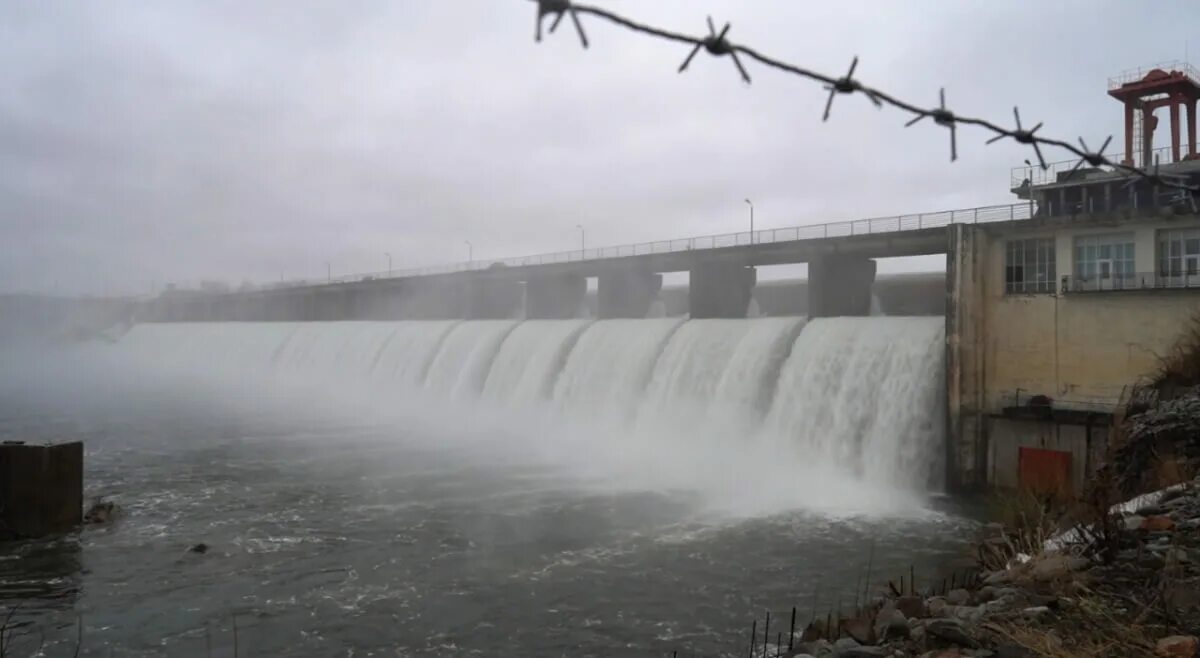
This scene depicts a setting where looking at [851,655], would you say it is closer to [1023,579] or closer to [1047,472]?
[1023,579]

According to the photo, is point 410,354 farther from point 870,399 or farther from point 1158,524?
point 1158,524

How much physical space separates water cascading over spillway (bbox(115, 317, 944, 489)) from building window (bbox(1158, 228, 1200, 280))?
450 centimetres

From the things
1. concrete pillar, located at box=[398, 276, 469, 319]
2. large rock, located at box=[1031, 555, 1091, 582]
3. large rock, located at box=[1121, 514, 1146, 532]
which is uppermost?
concrete pillar, located at box=[398, 276, 469, 319]

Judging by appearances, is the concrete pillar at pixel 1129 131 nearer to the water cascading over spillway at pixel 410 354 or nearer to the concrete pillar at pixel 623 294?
the concrete pillar at pixel 623 294

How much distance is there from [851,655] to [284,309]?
2547 inches

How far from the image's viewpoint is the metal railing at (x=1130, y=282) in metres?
15.7

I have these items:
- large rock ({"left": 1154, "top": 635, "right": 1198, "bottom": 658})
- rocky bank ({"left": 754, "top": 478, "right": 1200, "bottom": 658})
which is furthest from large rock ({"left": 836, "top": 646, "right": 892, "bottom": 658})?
large rock ({"left": 1154, "top": 635, "right": 1198, "bottom": 658})

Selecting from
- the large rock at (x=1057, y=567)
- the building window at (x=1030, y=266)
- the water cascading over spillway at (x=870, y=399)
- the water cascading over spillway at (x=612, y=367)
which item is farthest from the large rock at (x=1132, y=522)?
the water cascading over spillway at (x=612, y=367)

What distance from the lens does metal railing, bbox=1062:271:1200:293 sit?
15742mm

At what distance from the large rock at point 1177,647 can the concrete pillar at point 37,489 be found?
50.6 feet

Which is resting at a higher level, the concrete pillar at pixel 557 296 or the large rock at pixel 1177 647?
the concrete pillar at pixel 557 296

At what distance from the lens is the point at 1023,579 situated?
256 inches

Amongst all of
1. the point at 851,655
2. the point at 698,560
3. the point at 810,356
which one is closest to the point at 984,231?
the point at 810,356

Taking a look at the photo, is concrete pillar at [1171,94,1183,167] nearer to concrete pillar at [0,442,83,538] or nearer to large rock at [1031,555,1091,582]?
large rock at [1031,555,1091,582]
